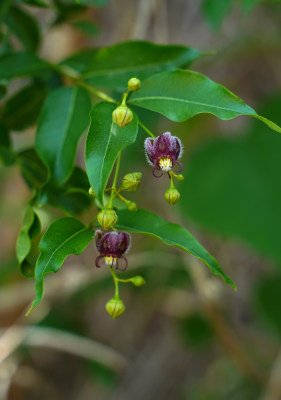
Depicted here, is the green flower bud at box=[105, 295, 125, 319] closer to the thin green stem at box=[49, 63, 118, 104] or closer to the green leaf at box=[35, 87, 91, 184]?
the green leaf at box=[35, 87, 91, 184]

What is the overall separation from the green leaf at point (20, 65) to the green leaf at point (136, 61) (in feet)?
0.33

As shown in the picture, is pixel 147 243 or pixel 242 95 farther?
pixel 242 95

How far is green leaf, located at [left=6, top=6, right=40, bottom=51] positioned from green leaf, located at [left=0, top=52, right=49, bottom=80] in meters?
0.12

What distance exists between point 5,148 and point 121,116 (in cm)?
31

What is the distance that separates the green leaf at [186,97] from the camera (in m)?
0.64

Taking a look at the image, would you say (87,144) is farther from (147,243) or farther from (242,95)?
(242,95)

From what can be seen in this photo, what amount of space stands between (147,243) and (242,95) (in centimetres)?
107

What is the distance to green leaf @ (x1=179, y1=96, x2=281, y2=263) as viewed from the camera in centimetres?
173

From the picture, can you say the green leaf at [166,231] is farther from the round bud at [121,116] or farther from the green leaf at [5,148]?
the green leaf at [5,148]

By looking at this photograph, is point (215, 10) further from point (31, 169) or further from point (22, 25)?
point (31, 169)

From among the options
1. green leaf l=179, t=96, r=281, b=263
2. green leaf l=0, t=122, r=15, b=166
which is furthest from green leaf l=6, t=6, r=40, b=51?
green leaf l=179, t=96, r=281, b=263

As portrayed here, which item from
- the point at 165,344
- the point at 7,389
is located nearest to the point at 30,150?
the point at 7,389

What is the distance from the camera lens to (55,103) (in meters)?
0.84

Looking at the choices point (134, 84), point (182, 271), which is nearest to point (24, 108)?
point (134, 84)
